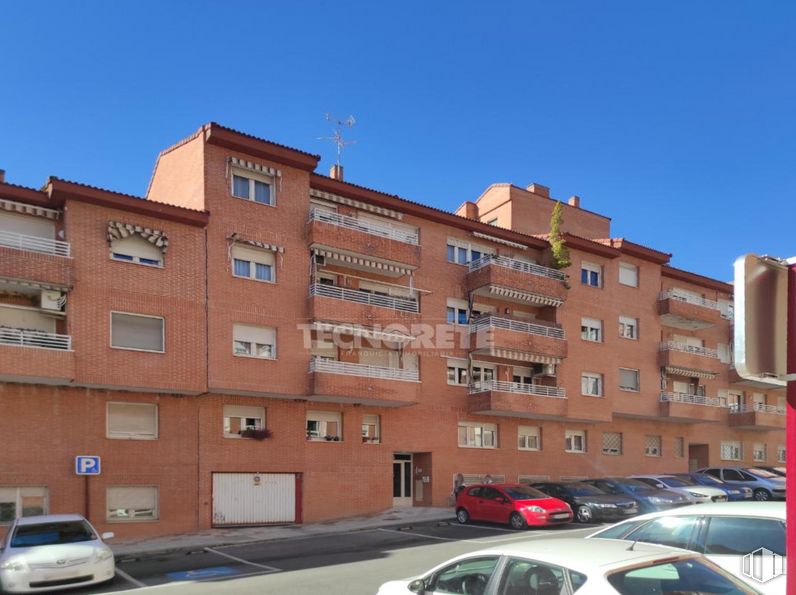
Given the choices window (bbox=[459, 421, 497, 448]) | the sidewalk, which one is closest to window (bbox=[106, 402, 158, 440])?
the sidewalk

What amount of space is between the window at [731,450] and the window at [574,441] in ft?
38.8

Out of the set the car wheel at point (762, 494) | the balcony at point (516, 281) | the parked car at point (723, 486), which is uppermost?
the balcony at point (516, 281)

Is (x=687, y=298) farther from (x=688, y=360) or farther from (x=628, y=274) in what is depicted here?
(x=628, y=274)

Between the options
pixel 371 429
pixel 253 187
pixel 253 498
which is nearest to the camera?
pixel 253 498

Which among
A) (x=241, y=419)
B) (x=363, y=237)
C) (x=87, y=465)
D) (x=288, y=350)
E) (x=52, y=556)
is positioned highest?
(x=363, y=237)

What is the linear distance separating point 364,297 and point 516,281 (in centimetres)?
737

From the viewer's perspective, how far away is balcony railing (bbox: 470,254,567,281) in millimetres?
30055

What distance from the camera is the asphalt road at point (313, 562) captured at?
1259 centimetres

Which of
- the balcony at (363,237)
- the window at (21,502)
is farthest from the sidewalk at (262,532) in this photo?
the balcony at (363,237)

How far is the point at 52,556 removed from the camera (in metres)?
12.8

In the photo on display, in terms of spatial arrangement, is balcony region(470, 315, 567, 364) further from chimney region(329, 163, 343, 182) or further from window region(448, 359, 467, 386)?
chimney region(329, 163, 343, 182)

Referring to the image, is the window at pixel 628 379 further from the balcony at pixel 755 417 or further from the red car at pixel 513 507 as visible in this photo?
the red car at pixel 513 507

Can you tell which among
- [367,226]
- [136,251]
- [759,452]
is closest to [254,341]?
[136,251]

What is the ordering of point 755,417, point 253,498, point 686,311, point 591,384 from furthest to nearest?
point 755,417, point 686,311, point 591,384, point 253,498
